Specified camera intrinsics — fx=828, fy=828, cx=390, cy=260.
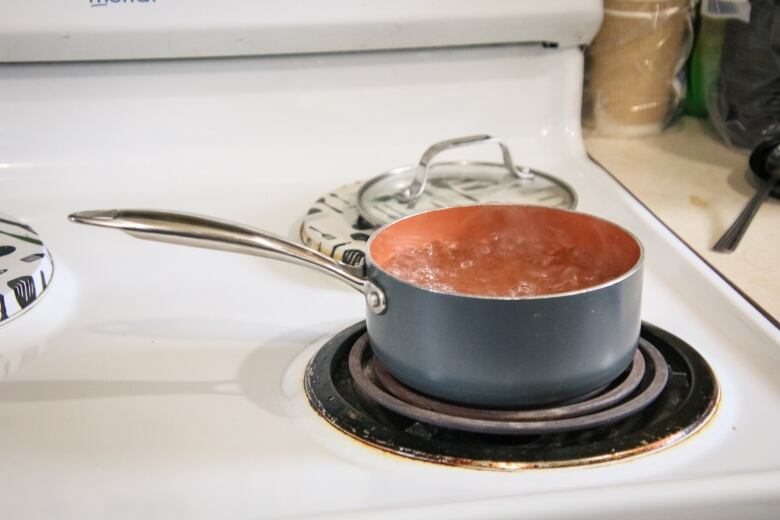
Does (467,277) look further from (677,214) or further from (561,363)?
(677,214)

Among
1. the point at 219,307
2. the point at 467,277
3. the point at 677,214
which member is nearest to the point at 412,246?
the point at 467,277

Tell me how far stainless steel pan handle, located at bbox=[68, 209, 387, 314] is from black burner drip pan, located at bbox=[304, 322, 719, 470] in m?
0.05

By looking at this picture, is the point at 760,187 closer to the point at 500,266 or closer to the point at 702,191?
the point at 702,191

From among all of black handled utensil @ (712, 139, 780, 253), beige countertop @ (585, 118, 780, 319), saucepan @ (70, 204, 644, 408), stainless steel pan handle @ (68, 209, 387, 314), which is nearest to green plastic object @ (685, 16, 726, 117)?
beige countertop @ (585, 118, 780, 319)

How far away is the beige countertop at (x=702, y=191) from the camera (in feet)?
1.88

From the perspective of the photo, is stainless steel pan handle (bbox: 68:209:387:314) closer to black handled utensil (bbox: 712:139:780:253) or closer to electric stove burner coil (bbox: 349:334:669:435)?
electric stove burner coil (bbox: 349:334:669:435)

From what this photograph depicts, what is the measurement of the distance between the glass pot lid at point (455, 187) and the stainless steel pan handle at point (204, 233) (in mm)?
207

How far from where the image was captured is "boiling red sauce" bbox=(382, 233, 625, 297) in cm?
46

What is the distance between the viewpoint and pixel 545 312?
379mm

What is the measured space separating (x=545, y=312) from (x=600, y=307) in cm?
3

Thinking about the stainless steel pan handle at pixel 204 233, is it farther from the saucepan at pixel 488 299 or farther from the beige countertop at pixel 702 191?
the beige countertop at pixel 702 191

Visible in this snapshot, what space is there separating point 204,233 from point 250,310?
14 cm

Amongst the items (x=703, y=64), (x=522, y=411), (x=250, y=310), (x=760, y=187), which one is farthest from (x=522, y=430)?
(x=703, y=64)

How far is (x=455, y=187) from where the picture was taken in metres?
0.71
